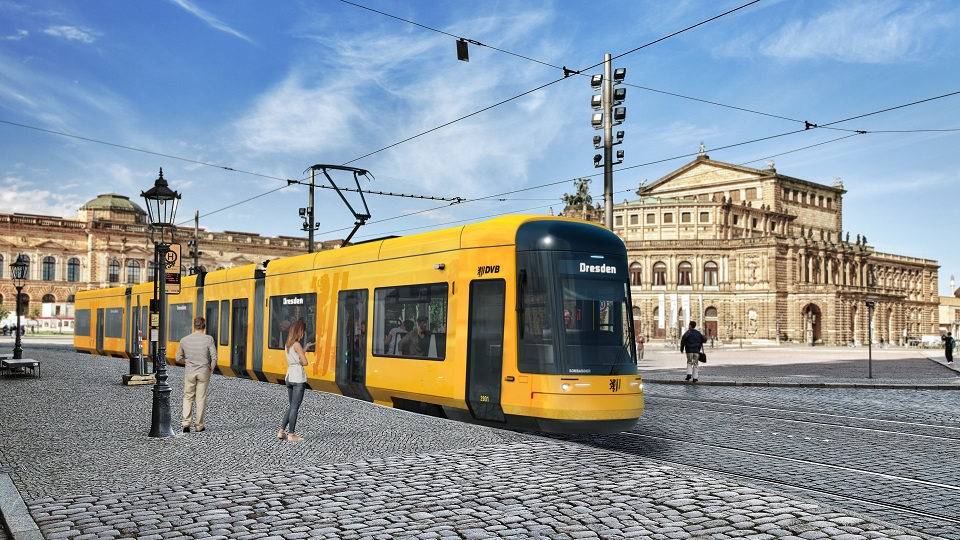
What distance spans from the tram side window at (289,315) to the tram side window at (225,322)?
311 cm

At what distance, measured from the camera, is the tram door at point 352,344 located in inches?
583

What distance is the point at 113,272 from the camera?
92438 millimetres

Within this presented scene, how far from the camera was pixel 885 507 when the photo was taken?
751cm

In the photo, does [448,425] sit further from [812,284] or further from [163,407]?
[812,284]

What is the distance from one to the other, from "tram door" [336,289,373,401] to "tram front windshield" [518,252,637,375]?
464 centimetres

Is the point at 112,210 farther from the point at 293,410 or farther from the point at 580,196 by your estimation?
the point at 293,410

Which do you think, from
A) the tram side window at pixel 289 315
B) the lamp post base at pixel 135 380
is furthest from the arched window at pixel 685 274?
the lamp post base at pixel 135 380

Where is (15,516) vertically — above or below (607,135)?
below

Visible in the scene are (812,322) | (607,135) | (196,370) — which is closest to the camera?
(196,370)

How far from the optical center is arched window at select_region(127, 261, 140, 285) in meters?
93.3

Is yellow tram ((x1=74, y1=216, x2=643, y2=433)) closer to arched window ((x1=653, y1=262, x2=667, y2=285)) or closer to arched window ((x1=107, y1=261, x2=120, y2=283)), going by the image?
arched window ((x1=653, y1=262, x2=667, y2=285))

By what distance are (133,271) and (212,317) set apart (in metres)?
77.5

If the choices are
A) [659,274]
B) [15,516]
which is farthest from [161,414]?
[659,274]

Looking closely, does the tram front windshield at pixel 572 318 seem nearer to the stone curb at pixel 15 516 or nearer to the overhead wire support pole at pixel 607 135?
the stone curb at pixel 15 516
